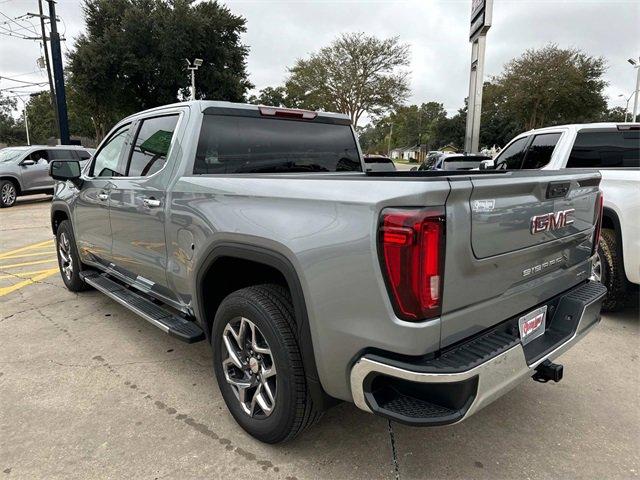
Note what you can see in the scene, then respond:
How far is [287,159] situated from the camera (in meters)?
3.41

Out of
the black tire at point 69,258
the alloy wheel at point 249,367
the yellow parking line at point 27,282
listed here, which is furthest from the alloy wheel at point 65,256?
the alloy wheel at point 249,367

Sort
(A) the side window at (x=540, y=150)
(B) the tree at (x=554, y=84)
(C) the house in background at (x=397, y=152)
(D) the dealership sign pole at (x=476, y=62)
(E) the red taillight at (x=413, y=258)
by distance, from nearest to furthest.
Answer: (E) the red taillight at (x=413, y=258) < (A) the side window at (x=540, y=150) < (D) the dealership sign pole at (x=476, y=62) < (B) the tree at (x=554, y=84) < (C) the house in background at (x=397, y=152)

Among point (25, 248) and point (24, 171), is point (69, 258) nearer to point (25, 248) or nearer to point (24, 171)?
point (25, 248)

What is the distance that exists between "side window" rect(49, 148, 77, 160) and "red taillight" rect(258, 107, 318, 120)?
43.2 feet

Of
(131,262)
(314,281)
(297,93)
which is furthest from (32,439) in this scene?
(297,93)

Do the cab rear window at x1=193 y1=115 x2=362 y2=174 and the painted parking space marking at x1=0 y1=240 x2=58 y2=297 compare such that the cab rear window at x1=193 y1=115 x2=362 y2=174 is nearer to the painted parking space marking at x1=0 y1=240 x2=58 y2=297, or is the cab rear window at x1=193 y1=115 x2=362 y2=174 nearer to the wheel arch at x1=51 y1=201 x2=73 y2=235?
the wheel arch at x1=51 y1=201 x2=73 y2=235

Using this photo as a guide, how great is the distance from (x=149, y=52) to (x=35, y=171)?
1909 centimetres

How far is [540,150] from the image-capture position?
18.0 feet

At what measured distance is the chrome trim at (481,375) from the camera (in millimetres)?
1709

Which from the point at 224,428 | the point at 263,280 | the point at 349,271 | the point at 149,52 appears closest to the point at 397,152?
the point at 149,52

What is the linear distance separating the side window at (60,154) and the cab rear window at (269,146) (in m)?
13.2

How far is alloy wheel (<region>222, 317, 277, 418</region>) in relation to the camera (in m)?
2.37

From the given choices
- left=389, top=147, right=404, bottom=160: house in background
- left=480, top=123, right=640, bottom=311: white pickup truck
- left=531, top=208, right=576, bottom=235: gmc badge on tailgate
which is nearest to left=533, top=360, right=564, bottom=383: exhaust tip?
left=531, top=208, right=576, bottom=235: gmc badge on tailgate

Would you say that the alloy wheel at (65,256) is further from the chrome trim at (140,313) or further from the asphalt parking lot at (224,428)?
the asphalt parking lot at (224,428)
